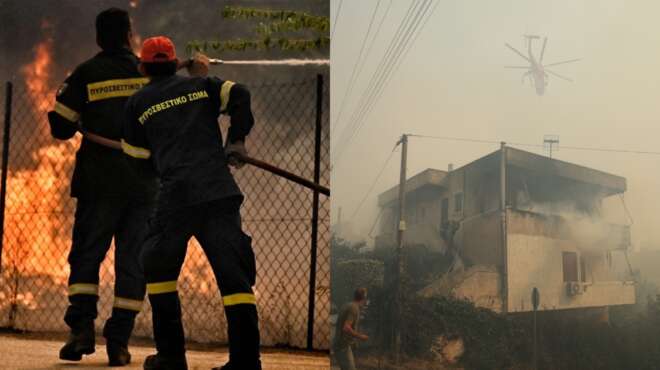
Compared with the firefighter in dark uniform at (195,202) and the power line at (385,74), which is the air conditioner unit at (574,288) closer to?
the power line at (385,74)

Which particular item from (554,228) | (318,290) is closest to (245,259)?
(554,228)

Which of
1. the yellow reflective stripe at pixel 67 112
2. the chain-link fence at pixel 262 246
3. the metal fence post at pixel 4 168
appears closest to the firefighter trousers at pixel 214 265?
the yellow reflective stripe at pixel 67 112

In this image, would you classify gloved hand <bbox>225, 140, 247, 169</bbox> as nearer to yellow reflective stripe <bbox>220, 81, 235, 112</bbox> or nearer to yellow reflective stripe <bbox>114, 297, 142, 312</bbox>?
yellow reflective stripe <bbox>220, 81, 235, 112</bbox>

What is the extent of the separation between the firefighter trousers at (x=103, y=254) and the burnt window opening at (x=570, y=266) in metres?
1.38

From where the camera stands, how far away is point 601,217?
6.13 feet

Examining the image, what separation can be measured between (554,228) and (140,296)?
4.56 feet

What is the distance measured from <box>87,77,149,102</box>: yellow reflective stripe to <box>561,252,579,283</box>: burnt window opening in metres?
1.52

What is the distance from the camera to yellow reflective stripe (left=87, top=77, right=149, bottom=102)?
2771 millimetres

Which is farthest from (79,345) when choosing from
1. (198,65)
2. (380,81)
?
(380,81)

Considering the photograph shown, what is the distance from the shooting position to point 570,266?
6.21 ft

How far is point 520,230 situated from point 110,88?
4.80 ft

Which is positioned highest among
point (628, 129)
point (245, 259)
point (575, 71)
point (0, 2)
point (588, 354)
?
point (0, 2)

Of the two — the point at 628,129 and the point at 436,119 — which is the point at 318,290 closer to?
the point at 436,119

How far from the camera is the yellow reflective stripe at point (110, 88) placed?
2.77m
